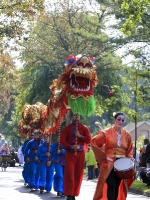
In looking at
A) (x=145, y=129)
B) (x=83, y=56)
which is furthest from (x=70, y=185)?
(x=145, y=129)

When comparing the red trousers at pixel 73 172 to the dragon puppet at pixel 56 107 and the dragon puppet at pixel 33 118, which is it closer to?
the dragon puppet at pixel 56 107

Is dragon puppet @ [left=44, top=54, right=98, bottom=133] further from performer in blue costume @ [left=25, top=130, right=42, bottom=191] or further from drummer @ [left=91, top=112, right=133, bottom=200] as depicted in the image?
performer in blue costume @ [left=25, top=130, right=42, bottom=191]

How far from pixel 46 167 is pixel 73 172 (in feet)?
12.4

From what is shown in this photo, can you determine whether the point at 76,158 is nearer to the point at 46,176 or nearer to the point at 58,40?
the point at 46,176

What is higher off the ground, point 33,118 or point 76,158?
point 33,118

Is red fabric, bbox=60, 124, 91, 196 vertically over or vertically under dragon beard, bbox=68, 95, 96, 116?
under

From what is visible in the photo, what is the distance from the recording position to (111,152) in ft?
41.2

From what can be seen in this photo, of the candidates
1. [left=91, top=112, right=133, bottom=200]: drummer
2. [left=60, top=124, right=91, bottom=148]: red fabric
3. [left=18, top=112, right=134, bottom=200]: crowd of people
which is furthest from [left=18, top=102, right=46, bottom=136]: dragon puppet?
[left=91, top=112, right=133, bottom=200]: drummer

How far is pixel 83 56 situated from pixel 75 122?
1528 mm

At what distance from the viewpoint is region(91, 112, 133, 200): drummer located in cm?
1241

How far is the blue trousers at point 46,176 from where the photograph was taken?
1817 centimetres

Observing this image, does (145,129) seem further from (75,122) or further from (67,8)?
(75,122)

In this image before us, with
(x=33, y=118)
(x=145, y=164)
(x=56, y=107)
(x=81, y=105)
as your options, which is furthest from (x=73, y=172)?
(x=145, y=164)

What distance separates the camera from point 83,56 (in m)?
14.8
